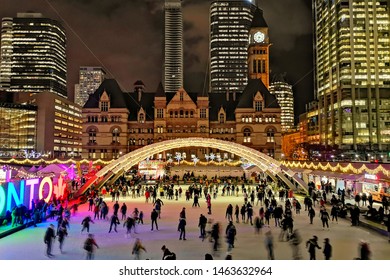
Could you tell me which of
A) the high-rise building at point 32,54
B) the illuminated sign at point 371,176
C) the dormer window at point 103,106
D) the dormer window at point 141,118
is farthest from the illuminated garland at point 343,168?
the high-rise building at point 32,54

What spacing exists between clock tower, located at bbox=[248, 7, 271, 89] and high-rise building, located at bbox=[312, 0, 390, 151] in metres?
26.6

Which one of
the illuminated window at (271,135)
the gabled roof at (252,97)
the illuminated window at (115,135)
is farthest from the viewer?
the gabled roof at (252,97)

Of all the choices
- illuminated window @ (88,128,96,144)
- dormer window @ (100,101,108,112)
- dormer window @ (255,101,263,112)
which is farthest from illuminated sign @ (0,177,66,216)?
dormer window @ (255,101,263,112)

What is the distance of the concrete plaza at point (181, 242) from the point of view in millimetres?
14063

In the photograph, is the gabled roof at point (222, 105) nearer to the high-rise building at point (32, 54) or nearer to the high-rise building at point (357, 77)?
the high-rise building at point (357, 77)

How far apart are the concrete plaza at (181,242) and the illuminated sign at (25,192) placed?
1625 millimetres

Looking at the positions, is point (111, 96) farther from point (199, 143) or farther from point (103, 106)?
point (199, 143)

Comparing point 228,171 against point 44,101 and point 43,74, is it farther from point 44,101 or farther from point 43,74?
point 43,74

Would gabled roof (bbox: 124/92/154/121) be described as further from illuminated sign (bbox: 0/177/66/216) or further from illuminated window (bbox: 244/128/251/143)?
illuminated sign (bbox: 0/177/66/216)

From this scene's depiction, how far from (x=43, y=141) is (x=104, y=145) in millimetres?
52939

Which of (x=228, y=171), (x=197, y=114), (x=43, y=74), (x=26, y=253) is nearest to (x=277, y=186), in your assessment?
(x=228, y=171)

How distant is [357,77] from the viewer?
116688 mm

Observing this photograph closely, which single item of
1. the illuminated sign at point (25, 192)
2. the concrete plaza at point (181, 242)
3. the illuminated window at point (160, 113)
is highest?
the illuminated window at point (160, 113)

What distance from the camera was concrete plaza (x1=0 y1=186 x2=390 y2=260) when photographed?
14.1m
